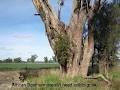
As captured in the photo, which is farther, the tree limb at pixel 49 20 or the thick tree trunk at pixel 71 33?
the thick tree trunk at pixel 71 33

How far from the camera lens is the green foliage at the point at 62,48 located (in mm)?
31547

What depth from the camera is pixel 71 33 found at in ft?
106

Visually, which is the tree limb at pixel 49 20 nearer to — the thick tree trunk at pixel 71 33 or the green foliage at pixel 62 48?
the thick tree trunk at pixel 71 33

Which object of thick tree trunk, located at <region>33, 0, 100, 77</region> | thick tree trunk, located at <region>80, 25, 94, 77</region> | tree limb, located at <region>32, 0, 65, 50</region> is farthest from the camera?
thick tree trunk, located at <region>80, 25, 94, 77</region>

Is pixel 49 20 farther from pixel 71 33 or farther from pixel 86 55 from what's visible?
pixel 86 55

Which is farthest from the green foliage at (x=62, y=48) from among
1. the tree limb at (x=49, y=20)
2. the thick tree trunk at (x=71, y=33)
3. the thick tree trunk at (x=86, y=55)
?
the thick tree trunk at (x=86, y=55)

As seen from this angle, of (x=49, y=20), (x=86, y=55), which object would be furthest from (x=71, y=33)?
(x=86, y=55)

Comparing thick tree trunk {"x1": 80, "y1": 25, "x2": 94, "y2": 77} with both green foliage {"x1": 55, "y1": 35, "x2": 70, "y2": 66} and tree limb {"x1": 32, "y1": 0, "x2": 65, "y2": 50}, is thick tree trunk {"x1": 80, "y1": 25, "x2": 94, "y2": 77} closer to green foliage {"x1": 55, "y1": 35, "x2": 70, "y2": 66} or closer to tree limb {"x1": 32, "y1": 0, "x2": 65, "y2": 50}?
green foliage {"x1": 55, "y1": 35, "x2": 70, "y2": 66}

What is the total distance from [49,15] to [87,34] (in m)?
5.15

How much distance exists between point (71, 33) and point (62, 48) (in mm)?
1684

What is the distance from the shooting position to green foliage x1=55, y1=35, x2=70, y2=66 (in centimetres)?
3155

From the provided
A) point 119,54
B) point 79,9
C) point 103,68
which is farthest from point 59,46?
point 119,54

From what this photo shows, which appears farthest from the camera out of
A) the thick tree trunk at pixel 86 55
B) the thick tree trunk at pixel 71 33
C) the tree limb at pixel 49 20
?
the thick tree trunk at pixel 86 55

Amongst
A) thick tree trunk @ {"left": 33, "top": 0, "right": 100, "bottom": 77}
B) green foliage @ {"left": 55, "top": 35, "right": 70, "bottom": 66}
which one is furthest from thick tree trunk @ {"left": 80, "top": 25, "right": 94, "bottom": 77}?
green foliage @ {"left": 55, "top": 35, "right": 70, "bottom": 66}
